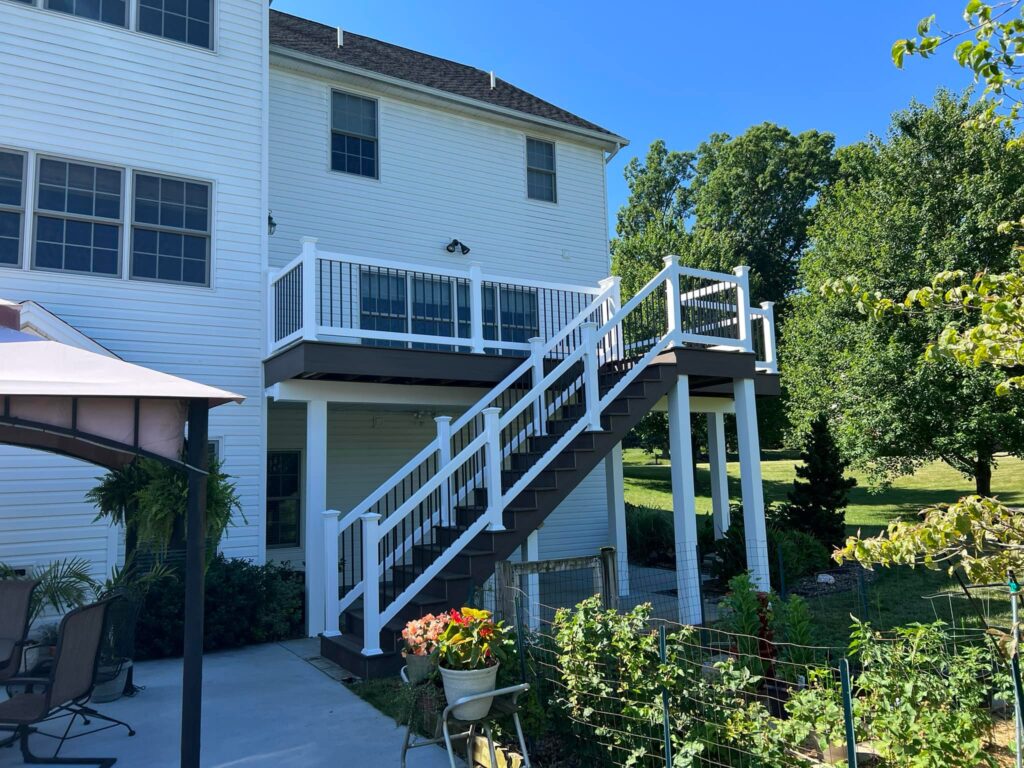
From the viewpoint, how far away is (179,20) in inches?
384

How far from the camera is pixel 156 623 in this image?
7750mm

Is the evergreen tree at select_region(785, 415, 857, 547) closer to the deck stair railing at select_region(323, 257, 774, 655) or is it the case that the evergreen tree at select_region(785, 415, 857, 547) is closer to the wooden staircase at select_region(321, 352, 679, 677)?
the deck stair railing at select_region(323, 257, 774, 655)

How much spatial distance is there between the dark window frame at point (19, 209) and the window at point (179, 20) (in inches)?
90.6

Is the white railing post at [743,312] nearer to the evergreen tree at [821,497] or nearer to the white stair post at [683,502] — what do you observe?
the white stair post at [683,502]

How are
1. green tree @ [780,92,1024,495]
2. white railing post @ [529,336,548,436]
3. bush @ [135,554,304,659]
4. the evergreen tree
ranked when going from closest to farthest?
1. bush @ [135,554,304,659]
2. white railing post @ [529,336,548,436]
3. the evergreen tree
4. green tree @ [780,92,1024,495]

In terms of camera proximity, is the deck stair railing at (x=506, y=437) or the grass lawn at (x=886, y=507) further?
the grass lawn at (x=886, y=507)

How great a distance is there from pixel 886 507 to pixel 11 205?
22.8m

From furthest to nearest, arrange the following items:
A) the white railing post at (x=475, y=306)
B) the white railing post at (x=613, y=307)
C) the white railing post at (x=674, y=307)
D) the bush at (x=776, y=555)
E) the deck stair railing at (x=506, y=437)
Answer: the bush at (x=776, y=555) < the white railing post at (x=613, y=307) < the white railing post at (x=674, y=307) < the white railing post at (x=475, y=306) < the deck stair railing at (x=506, y=437)

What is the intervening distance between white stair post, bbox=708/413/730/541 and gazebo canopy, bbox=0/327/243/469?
10110 mm

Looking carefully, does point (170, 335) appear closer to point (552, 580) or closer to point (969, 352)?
point (552, 580)

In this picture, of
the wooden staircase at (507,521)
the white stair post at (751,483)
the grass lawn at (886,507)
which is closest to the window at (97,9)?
the wooden staircase at (507,521)

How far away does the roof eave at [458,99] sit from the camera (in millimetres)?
11131

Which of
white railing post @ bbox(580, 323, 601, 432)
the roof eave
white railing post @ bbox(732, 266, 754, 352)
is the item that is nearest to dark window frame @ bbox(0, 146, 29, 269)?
the roof eave

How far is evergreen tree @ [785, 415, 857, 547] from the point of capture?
523 inches
